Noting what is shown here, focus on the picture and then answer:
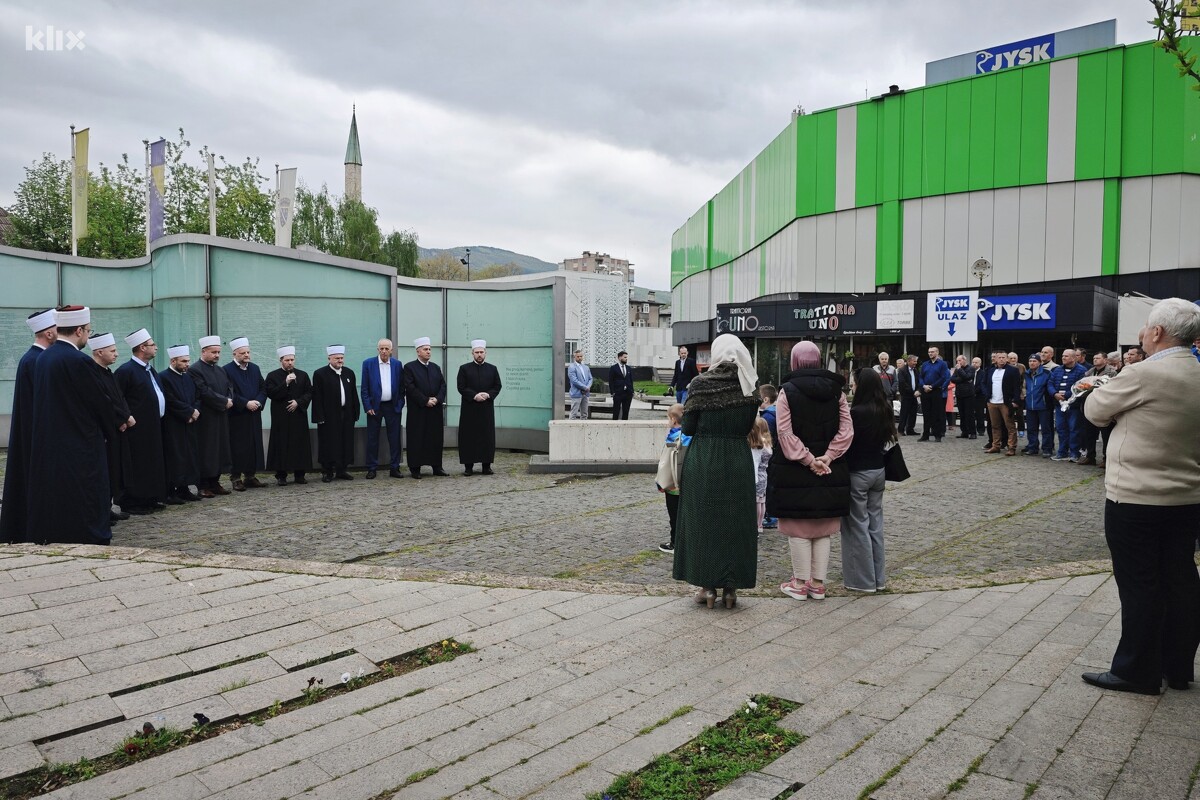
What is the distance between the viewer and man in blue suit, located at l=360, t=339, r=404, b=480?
42.0 ft

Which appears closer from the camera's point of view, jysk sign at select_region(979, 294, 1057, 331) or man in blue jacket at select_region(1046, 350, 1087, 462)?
man in blue jacket at select_region(1046, 350, 1087, 462)

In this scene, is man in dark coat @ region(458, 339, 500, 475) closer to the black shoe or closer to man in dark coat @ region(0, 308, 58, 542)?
man in dark coat @ region(0, 308, 58, 542)

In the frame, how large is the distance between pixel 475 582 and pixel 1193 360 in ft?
14.5

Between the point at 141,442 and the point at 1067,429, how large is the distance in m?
14.3

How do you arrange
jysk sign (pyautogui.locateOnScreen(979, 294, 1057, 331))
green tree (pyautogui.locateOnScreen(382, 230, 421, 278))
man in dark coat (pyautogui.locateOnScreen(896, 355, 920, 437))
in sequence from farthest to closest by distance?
green tree (pyautogui.locateOnScreen(382, 230, 421, 278)), jysk sign (pyautogui.locateOnScreen(979, 294, 1057, 331)), man in dark coat (pyautogui.locateOnScreen(896, 355, 920, 437))

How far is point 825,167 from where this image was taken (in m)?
41.7

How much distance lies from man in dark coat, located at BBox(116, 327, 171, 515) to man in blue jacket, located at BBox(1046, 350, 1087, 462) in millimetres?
13305

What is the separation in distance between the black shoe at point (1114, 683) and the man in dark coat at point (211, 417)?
992 cm

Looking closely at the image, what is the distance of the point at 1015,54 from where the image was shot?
1689 inches

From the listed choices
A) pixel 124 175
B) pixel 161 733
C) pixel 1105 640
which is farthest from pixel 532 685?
pixel 124 175

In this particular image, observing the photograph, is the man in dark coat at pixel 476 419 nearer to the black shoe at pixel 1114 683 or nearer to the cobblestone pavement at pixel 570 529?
the cobblestone pavement at pixel 570 529

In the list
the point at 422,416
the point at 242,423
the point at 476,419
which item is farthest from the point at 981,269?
the point at 242,423

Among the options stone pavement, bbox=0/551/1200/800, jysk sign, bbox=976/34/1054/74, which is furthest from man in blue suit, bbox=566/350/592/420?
jysk sign, bbox=976/34/1054/74

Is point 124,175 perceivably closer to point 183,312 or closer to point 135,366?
point 183,312
